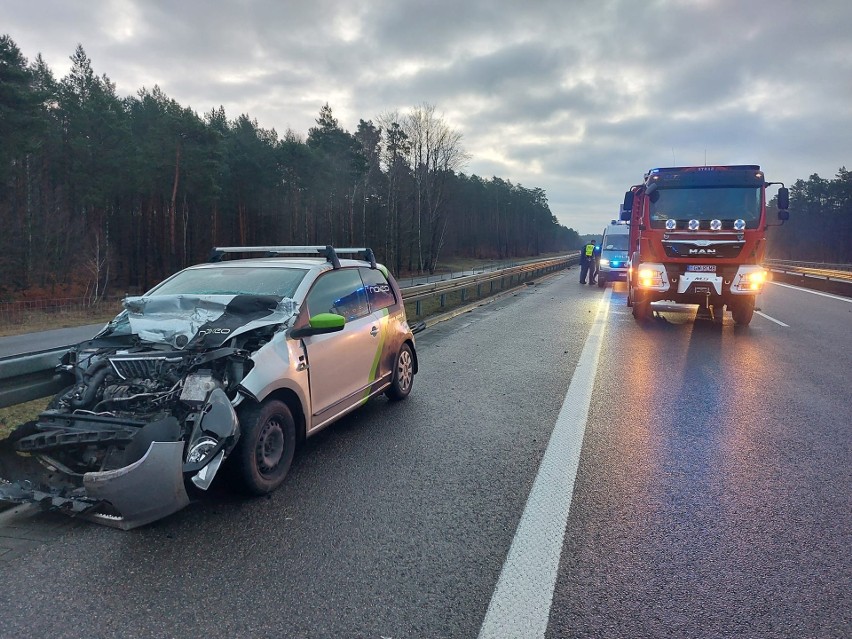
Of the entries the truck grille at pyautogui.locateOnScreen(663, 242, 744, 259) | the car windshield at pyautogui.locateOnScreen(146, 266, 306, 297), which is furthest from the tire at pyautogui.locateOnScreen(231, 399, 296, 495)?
the truck grille at pyautogui.locateOnScreen(663, 242, 744, 259)

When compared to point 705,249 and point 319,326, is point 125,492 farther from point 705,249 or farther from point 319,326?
point 705,249

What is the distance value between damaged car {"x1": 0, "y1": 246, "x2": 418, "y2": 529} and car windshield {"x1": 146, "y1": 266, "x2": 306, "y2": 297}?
0.06 feet

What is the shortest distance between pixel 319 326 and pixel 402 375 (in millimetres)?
2226

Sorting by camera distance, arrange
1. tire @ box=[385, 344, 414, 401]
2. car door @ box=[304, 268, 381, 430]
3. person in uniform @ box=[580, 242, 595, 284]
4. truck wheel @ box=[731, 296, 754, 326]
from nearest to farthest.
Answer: car door @ box=[304, 268, 381, 430], tire @ box=[385, 344, 414, 401], truck wheel @ box=[731, 296, 754, 326], person in uniform @ box=[580, 242, 595, 284]

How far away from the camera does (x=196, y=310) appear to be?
4605mm

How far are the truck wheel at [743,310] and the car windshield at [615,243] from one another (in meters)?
12.6

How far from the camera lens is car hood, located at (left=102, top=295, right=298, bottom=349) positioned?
13.7 feet

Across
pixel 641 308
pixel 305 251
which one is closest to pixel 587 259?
pixel 641 308

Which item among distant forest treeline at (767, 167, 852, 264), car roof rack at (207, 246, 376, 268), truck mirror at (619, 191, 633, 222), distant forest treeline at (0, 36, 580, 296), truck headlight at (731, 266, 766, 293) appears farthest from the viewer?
distant forest treeline at (767, 167, 852, 264)

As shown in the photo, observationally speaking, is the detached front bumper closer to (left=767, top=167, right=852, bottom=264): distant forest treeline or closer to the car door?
the car door

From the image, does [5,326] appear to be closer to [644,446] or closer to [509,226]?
→ [644,446]

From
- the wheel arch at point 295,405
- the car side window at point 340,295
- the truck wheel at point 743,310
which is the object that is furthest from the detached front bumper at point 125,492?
the truck wheel at point 743,310

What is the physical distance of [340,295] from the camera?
5.35 metres

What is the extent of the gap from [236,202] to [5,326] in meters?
29.3
